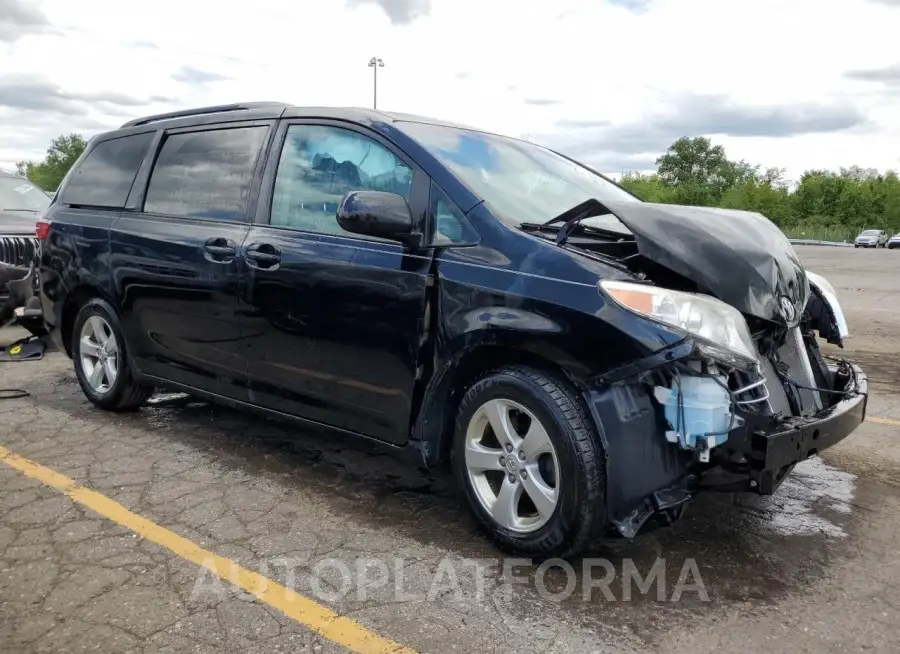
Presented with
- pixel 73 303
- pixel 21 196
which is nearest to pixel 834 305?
pixel 73 303

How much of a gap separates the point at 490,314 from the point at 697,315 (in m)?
0.75

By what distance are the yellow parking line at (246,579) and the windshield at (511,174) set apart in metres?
1.63

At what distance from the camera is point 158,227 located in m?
4.38

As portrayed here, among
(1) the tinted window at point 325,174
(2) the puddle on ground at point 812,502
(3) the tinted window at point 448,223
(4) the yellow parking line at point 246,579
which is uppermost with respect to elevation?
(1) the tinted window at point 325,174

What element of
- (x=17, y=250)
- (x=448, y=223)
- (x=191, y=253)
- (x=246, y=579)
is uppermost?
(x=448, y=223)

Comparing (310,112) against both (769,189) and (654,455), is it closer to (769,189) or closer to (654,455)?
(654,455)

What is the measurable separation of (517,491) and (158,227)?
266 cm

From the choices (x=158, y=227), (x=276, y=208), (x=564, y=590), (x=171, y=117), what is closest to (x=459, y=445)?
(x=564, y=590)

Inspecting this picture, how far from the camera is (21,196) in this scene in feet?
33.2

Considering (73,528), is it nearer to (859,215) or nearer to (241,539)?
(241,539)

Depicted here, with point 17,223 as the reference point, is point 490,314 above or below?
below

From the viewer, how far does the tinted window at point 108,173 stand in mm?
4766

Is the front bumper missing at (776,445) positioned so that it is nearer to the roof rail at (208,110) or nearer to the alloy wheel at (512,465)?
the alloy wheel at (512,465)

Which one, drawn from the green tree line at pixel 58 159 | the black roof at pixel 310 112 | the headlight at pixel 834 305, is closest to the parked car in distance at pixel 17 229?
the black roof at pixel 310 112
